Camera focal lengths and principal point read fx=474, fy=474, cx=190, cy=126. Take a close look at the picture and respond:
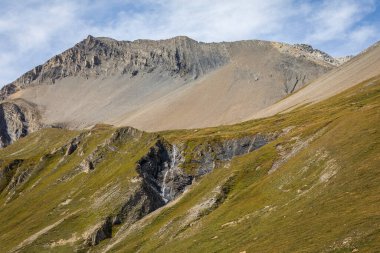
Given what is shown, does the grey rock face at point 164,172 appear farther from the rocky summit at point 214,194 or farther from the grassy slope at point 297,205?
the grassy slope at point 297,205

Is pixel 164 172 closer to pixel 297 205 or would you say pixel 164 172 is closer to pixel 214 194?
pixel 214 194

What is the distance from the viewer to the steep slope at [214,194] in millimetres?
61316

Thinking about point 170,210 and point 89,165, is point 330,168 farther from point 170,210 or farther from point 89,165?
point 89,165

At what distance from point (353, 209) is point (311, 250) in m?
10.7

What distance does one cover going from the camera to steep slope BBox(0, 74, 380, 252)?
201ft

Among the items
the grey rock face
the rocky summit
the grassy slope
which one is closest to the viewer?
the grassy slope

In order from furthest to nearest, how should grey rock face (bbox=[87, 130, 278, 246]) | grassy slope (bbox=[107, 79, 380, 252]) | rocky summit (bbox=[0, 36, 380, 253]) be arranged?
1. grey rock face (bbox=[87, 130, 278, 246])
2. rocky summit (bbox=[0, 36, 380, 253])
3. grassy slope (bbox=[107, 79, 380, 252])

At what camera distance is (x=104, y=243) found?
392 ft

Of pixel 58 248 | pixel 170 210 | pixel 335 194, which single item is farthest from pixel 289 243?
pixel 58 248

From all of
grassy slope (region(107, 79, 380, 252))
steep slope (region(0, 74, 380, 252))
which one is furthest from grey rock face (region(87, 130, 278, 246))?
grassy slope (region(107, 79, 380, 252))

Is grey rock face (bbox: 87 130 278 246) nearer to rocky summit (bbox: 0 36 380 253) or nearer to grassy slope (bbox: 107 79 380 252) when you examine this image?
rocky summit (bbox: 0 36 380 253)

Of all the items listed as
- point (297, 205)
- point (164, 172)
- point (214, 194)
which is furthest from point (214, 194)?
point (164, 172)

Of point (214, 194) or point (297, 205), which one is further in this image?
point (214, 194)

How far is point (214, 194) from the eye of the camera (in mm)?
105562
